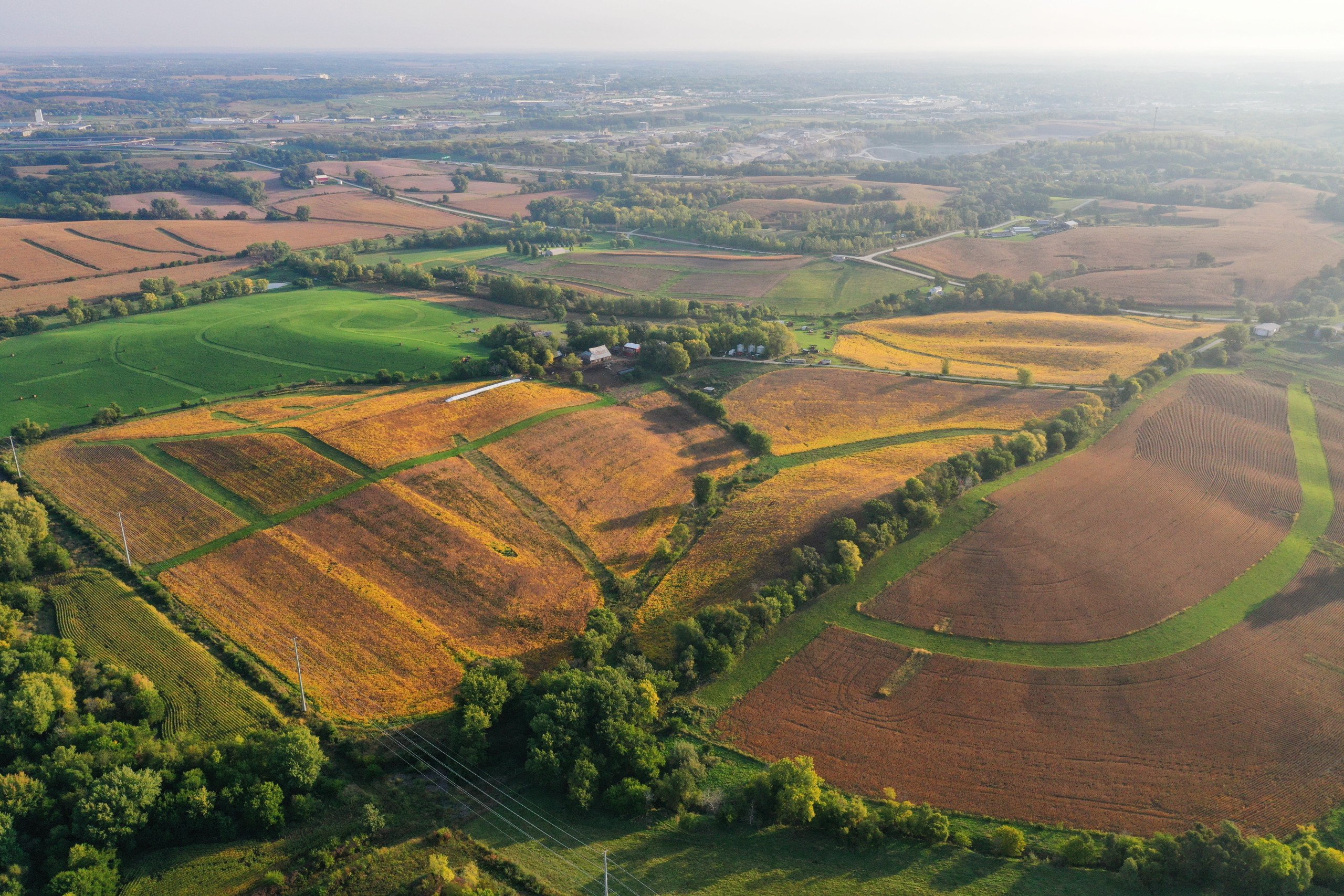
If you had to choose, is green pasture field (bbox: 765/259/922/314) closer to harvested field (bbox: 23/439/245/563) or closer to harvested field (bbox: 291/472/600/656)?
harvested field (bbox: 291/472/600/656)

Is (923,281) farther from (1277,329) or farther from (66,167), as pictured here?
(66,167)

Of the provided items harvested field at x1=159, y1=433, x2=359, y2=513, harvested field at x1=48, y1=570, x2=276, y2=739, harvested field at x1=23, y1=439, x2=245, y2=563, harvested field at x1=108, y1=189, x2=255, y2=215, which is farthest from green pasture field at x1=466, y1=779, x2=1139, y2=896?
harvested field at x1=108, y1=189, x2=255, y2=215

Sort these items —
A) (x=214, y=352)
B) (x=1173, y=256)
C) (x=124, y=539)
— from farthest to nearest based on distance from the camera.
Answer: (x=1173, y=256) < (x=214, y=352) < (x=124, y=539)

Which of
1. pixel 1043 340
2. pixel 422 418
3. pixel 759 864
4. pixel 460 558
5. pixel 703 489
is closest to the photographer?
pixel 759 864

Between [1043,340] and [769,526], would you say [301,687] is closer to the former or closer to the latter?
[769,526]

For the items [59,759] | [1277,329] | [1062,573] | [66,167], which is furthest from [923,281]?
[66,167]

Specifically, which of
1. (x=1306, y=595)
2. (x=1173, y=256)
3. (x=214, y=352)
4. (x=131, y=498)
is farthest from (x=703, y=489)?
(x=1173, y=256)

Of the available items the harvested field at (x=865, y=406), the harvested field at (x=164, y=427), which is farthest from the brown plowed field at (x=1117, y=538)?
the harvested field at (x=164, y=427)

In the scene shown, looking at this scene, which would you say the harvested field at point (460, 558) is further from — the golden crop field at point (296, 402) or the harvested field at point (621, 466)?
the golden crop field at point (296, 402)
